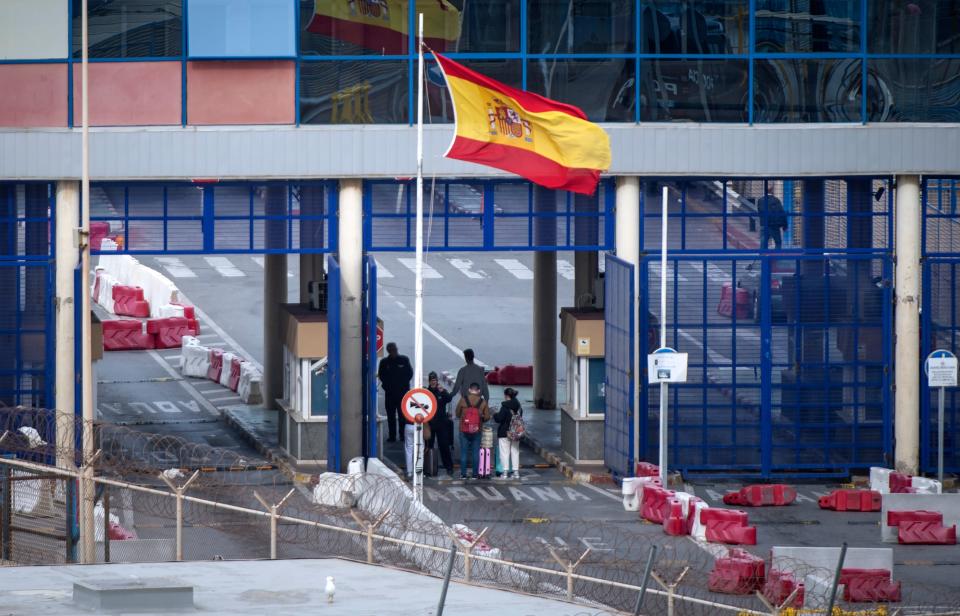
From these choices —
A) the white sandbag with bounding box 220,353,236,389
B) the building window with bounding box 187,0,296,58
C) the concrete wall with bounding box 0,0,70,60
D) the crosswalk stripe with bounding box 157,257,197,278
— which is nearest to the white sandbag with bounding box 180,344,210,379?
the white sandbag with bounding box 220,353,236,389

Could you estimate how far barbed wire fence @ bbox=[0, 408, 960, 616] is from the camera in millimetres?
21984

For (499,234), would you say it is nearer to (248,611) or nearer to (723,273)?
(723,273)

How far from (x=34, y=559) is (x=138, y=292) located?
1162 inches

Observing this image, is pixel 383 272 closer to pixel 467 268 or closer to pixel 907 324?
pixel 467 268

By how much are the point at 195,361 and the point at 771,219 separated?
16.2m

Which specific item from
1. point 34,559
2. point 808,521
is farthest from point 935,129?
point 34,559

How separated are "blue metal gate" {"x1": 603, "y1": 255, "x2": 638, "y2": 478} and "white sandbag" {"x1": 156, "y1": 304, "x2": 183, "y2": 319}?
20769 millimetres

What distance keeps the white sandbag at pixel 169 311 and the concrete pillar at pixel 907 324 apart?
23248 mm

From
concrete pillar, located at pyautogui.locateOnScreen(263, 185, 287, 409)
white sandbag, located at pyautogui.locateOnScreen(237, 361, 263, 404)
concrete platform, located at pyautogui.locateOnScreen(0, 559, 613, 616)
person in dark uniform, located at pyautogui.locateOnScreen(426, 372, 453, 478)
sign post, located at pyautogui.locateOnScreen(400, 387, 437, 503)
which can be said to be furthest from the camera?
white sandbag, located at pyautogui.locateOnScreen(237, 361, 263, 404)

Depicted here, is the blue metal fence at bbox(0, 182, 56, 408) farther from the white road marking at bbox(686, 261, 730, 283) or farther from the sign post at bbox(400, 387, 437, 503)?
the white road marking at bbox(686, 261, 730, 283)

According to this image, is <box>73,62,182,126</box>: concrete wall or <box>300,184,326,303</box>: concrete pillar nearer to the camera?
<box>73,62,182,126</box>: concrete wall

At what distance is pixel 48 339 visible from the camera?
102ft

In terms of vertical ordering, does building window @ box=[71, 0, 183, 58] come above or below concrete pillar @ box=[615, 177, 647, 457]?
above

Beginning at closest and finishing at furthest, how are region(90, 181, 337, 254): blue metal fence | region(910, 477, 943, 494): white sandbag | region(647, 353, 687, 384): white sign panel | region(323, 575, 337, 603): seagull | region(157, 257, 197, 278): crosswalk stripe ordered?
region(323, 575, 337, 603): seagull, region(647, 353, 687, 384): white sign panel, region(910, 477, 943, 494): white sandbag, region(90, 181, 337, 254): blue metal fence, region(157, 257, 197, 278): crosswalk stripe
